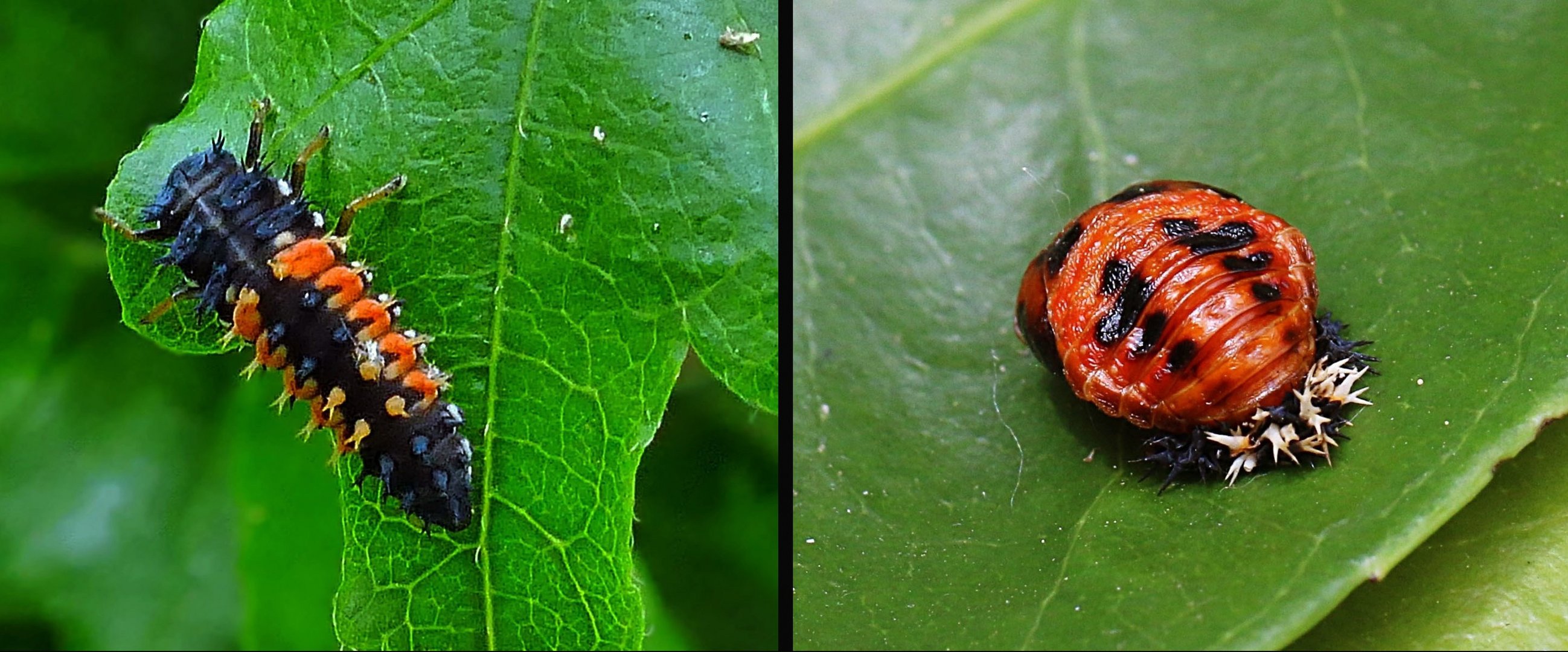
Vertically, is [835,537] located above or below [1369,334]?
below

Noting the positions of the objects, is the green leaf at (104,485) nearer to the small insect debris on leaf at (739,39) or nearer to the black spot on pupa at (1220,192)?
the small insect debris on leaf at (739,39)

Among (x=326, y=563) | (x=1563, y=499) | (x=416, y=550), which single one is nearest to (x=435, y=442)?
(x=416, y=550)

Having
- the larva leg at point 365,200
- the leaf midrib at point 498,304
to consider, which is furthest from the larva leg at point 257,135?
the leaf midrib at point 498,304

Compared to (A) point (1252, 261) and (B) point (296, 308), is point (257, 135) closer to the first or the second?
(B) point (296, 308)

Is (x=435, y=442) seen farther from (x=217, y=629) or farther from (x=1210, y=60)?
(x=1210, y=60)

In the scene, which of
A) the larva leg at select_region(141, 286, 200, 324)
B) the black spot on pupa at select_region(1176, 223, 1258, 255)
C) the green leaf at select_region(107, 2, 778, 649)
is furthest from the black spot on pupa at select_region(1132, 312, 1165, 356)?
the larva leg at select_region(141, 286, 200, 324)

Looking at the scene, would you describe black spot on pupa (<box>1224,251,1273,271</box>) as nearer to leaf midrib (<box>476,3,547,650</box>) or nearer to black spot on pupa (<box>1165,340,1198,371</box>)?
black spot on pupa (<box>1165,340,1198,371</box>)

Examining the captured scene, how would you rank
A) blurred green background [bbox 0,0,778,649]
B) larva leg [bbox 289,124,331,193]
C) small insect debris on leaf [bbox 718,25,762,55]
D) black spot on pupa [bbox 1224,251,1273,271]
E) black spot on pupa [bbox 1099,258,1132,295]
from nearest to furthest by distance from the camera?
1. small insect debris on leaf [bbox 718,25,762,55]
2. larva leg [bbox 289,124,331,193]
3. black spot on pupa [bbox 1224,251,1273,271]
4. black spot on pupa [bbox 1099,258,1132,295]
5. blurred green background [bbox 0,0,778,649]
